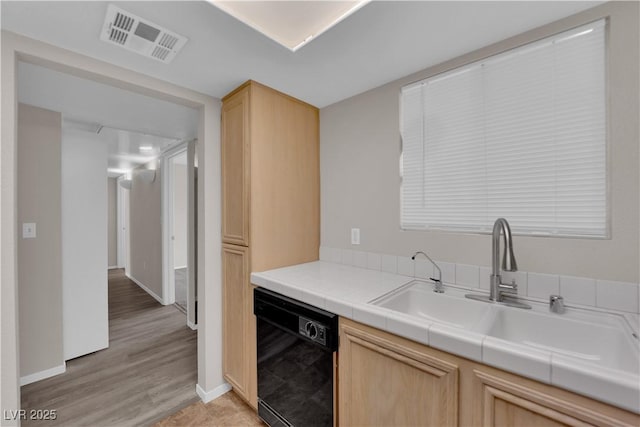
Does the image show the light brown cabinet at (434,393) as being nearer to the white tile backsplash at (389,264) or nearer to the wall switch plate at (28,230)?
the white tile backsplash at (389,264)

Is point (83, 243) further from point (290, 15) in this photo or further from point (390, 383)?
point (390, 383)

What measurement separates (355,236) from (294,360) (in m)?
0.94

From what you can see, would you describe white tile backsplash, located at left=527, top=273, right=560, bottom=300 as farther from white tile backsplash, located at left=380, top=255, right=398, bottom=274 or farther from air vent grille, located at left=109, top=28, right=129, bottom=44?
air vent grille, located at left=109, top=28, right=129, bottom=44

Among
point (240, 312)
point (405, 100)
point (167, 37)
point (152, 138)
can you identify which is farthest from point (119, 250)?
point (405, 100)

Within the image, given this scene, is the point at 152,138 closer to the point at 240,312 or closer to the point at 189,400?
the point at 240,312

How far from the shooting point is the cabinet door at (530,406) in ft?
2.27

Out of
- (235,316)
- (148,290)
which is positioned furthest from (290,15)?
(148,290)

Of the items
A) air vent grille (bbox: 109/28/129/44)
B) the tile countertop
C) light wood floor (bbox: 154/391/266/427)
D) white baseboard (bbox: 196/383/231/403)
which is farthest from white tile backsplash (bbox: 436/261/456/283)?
air vent grille (bbox: 109/28/129/44)

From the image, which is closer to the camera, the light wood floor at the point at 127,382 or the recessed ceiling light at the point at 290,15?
the recessed ceiling light at the point at 290,15

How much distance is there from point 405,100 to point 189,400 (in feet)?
8.53

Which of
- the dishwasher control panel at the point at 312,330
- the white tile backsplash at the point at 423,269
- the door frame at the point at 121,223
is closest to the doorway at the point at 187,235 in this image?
the door frame at the point at 121,223

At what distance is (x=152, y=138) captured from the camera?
3.20 meters

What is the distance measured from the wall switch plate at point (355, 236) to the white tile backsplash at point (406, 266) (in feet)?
1.16

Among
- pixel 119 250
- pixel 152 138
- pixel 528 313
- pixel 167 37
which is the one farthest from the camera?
pixel 119 250
